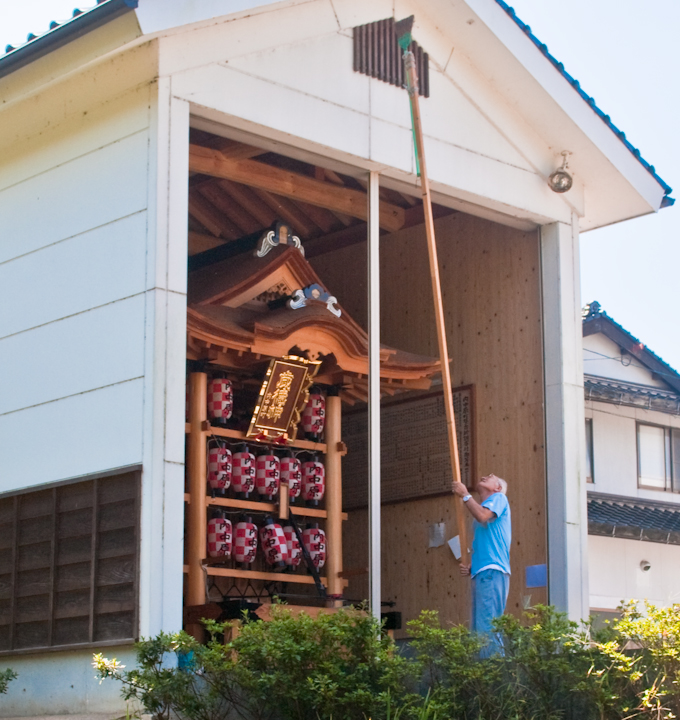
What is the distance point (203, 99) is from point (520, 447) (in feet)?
13.3

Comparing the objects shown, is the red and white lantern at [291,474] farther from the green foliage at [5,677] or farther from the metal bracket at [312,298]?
the green foliage at [5,677]

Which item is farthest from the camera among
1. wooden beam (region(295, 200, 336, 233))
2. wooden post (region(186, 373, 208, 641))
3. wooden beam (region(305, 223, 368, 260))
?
wooden beam (region(305, 223, 368, 260))

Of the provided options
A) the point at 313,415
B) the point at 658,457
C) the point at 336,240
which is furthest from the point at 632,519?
the point at 313,415

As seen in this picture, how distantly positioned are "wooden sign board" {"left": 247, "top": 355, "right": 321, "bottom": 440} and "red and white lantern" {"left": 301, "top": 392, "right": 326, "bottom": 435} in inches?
6.7

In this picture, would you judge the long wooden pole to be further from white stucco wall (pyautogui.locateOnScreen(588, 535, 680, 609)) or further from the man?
white stucco wall (pyautogui.locateOnScreen(588, 535, 680, 609))

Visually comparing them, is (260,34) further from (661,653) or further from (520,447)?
(661,653)

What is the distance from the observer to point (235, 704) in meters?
6.56

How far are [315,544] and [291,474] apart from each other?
0.60 meters

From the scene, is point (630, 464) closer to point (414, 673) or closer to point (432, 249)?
point (432, 249)

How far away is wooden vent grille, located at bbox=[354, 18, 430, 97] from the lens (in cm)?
879

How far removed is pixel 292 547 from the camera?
9.65m

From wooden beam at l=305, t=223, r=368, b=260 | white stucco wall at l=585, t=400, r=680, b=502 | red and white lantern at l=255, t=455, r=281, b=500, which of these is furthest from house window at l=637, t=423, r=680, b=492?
red and white lantern at l=255, t=455, r=281, b=500

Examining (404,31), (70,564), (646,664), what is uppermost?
(404,31)

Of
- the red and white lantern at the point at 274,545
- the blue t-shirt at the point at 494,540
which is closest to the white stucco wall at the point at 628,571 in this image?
the red and white lantern at the point at 274,545
